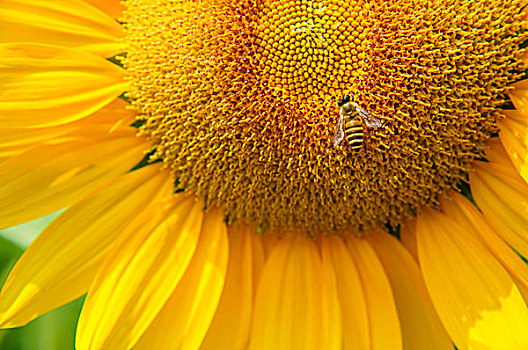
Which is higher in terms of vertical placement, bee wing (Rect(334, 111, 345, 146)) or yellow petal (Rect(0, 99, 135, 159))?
bee wing (Rect(334, 111, 345, 146))

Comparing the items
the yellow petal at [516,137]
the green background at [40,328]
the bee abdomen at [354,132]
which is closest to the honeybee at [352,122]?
the bee abdomen at [354,132]

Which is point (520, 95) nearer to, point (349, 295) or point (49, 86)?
point (349, 295)

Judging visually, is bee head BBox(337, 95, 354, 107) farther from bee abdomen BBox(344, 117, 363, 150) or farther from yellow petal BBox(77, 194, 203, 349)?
yellow petal BBox(77, 194, 203, 349)

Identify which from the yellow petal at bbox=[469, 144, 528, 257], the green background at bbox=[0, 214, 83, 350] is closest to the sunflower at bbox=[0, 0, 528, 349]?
the yellow petal at bbox=[469, 144, 528, 257]

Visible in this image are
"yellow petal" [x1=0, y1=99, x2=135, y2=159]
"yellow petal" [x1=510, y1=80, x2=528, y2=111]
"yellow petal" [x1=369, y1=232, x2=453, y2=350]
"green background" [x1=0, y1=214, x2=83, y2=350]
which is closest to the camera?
"yellow petal" [x1=510, y1=80, x2=528, y2=111]

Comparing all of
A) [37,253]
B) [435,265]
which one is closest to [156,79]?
[37,253]

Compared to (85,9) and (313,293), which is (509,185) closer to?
(313,293)
